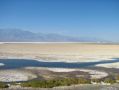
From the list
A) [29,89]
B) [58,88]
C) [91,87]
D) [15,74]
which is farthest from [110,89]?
[15,74]

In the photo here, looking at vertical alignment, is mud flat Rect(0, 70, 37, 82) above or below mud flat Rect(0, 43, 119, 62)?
below

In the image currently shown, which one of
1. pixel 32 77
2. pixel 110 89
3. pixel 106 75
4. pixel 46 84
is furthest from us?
pixel 106 75

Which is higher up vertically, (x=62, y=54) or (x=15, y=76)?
(x=62, y=54)

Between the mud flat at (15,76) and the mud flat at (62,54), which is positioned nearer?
the mud flat at (15,76)

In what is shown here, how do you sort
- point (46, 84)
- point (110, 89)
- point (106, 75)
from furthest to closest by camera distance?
point (106, 75), point (46, 84), point (110, 89)

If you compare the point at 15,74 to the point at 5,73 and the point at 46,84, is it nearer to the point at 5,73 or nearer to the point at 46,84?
the point at 5,73

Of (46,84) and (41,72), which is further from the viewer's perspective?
(41,72)

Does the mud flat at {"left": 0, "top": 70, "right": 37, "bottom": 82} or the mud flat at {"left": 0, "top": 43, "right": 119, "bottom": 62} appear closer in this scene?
the mud flat at {"left": 0, "top": 70, "right": 37, "bottom": 82}

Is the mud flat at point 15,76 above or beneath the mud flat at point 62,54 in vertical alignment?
beneath

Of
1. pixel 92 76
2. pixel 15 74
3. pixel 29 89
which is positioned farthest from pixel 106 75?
pixel 29 89

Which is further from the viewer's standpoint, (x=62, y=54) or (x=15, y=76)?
(x=62, y=54)
